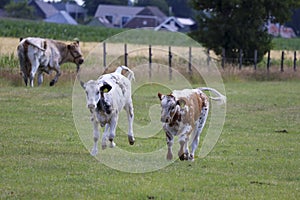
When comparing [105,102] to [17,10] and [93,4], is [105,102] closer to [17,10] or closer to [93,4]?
[17,10]

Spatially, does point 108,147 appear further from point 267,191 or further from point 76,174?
point 267,191

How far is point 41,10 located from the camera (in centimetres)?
13075

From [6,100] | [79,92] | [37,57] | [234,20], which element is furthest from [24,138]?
[234,20]

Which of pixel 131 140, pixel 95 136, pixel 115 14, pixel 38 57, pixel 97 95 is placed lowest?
pixel 115 14

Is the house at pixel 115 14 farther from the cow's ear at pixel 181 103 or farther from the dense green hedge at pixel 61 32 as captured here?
the cow's ear at pixel 181 103

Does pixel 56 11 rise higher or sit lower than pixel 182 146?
lower

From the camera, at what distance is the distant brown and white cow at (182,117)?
39.8 feet

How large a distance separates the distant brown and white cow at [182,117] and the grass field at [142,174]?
0.31m

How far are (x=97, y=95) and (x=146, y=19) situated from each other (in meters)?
110

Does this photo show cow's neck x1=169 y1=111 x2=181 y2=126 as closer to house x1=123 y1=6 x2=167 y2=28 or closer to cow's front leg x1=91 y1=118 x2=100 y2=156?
cow's front leg x1=91 y1=118 x2=100 y2=156

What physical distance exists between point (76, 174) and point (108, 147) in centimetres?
264

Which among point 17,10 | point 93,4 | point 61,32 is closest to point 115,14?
point 93,4

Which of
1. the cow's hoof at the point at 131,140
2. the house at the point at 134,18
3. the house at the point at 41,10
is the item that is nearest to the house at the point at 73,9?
the house at the point at 41,10

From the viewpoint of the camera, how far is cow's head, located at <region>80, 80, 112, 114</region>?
12359 mm
